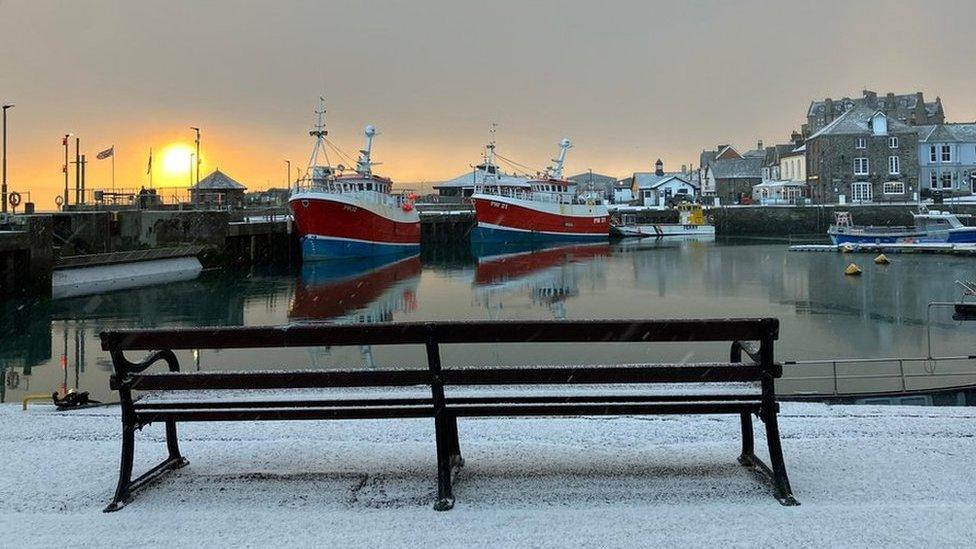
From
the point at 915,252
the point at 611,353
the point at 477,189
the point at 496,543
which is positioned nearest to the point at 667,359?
the point at 611,353

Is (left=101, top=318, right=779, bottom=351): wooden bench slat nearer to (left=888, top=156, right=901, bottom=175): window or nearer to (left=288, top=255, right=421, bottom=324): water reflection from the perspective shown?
(left=288, top=255, right=421, bottom=324): water reflection

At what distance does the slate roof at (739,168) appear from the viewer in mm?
100438

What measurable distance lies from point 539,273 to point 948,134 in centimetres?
5275

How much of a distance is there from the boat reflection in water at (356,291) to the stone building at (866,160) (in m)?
44.1

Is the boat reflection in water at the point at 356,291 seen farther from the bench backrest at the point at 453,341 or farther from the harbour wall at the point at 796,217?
the harbour wall at the point at 796,217

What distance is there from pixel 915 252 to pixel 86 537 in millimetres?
44042

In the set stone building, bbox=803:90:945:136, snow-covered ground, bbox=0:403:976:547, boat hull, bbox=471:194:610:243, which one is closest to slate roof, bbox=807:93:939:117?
stone building, bbox=803:90:945:136

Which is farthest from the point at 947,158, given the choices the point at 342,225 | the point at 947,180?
the point at 342,225

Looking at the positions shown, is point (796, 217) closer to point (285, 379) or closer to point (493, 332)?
point (493, 332)

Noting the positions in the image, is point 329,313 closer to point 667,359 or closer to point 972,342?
point 667,359

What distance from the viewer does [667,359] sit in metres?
13.2

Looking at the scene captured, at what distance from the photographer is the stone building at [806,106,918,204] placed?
71.5 meters

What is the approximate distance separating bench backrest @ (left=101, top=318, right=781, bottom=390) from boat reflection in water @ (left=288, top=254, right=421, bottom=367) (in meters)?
9.56

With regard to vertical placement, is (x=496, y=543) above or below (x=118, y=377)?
below
